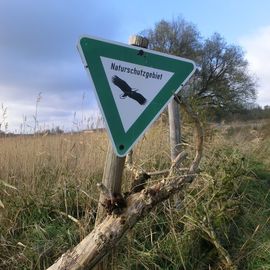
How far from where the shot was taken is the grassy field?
14.3 ft

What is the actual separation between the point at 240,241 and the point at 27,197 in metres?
2.38

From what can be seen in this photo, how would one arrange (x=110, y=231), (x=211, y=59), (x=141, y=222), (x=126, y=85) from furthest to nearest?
(x=211, y=59)
(x=141, y=222)
(x=110, y=231)
(x=126, y=85)

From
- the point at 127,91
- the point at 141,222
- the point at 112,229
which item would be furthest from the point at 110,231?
the point at 141,222

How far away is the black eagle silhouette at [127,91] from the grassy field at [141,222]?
4.38ft

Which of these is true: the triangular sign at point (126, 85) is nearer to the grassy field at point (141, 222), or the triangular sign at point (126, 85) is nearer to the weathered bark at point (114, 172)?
the weathered bark at point (114, 172)

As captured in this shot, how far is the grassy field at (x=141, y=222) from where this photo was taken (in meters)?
4.37

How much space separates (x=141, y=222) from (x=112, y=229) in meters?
1.68

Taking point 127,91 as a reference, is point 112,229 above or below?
below

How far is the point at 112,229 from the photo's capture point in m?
3.08

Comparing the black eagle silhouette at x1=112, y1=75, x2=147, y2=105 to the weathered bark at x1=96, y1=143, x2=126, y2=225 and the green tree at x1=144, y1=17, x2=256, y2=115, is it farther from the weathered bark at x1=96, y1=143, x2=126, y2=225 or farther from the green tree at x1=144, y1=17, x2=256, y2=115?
the green tree at x1=144, y1=17, x2=256, y2=115

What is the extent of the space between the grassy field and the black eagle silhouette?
1336mm

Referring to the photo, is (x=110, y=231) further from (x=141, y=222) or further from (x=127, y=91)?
(x=141, y=222)

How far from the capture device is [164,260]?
14.2ft

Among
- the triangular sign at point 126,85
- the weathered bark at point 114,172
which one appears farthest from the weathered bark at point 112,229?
the triangular sign at point 126,85
